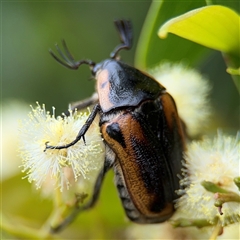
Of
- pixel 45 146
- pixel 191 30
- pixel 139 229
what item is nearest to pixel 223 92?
pixel 139 229

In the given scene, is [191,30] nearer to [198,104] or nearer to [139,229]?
[198,104]

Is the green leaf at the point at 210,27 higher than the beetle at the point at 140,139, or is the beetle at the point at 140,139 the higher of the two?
the green leaf at the point at 210,27

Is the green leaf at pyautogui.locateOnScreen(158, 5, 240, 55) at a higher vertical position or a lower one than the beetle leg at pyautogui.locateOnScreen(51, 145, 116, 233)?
higher

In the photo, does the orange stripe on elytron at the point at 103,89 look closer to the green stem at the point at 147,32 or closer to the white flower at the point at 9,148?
the green stem at the point at 147,32

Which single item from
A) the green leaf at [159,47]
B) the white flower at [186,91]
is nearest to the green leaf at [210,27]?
the green leaf at [159,47]

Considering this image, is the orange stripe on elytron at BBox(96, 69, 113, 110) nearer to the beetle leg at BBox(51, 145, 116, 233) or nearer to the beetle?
the beetle

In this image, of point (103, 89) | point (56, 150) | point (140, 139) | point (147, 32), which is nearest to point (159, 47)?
point (147, 32)

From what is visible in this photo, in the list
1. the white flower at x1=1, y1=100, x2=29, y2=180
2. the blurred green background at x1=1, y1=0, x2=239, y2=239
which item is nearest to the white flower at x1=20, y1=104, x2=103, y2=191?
the white flower at x1=1, y1=100, x2=29, y2=180
